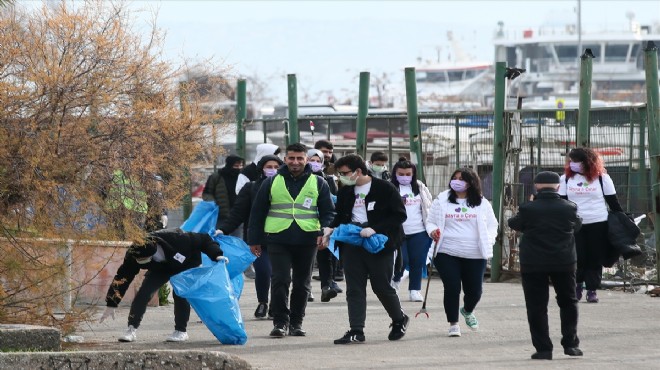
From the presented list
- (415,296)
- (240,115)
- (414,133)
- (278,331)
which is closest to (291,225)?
(278,331)

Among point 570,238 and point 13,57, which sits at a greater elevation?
point 13,57

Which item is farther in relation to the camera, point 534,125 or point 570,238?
point 534,125

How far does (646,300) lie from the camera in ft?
48.2

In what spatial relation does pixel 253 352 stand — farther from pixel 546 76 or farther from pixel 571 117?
pixel 546 76

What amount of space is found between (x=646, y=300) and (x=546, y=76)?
97.8 metres

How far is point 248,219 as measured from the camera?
13125 millimetres

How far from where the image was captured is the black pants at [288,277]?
39.4ft

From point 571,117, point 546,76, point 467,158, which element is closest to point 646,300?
point 571,117

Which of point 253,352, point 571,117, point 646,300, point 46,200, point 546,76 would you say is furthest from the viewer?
point 546,76

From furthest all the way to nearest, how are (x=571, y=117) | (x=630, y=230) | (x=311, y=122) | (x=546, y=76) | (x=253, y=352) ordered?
(x=546, y=76) → (x=311, y=122) → (x=571, y=117) → (x=630, y=230) → (x=253, y=352)

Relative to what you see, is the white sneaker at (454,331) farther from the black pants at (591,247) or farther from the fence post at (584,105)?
the fence post at (584,105)

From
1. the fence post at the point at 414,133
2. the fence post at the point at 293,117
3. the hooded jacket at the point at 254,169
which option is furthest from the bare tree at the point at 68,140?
the fence post at the point at 293,117

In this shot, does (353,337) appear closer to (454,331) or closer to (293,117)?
(454,331)

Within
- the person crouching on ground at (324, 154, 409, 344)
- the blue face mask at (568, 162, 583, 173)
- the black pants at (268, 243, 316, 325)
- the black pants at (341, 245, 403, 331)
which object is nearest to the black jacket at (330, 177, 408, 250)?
the person crouching on ground at (324, 154, 409, 344)
